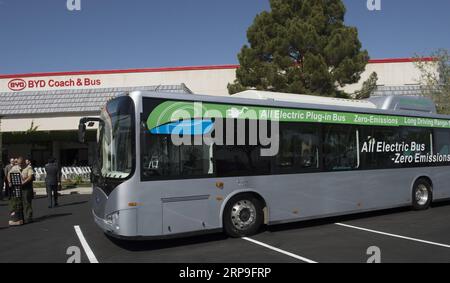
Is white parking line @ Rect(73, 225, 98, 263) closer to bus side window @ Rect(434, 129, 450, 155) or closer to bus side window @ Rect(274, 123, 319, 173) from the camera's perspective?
bus side window @ Rect(274, 123, 319, 173)

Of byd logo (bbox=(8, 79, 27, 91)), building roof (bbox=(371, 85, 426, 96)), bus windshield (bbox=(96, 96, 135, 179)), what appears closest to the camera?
bus windshield (bbox=(96, 96, 135, 179))

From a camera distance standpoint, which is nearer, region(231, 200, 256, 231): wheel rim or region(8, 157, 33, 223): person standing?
region(231, 200, 256, 231): wheel rim

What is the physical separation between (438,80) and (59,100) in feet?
84.9

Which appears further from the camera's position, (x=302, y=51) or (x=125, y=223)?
(x=302, y=51)

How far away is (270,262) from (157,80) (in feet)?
87.9

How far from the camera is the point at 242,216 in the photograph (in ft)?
28.2

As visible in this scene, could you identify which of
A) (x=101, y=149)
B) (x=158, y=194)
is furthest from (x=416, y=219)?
(x=101, y=149)

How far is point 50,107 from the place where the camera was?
3070cm

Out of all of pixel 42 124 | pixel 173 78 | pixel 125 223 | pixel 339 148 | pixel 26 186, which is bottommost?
pixel 125 223

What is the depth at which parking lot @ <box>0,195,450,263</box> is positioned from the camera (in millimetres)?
7023

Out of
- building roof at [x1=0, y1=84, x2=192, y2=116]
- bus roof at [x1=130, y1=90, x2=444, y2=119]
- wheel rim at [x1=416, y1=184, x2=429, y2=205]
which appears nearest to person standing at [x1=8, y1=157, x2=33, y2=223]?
bus roof at [x1=130, y1=90, x2=444, y2=119]

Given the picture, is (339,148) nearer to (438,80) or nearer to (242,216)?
(242,216)

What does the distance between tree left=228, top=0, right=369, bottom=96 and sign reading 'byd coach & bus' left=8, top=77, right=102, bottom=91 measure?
14792 millimetres

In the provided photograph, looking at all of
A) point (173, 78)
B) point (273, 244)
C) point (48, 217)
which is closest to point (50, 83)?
point (173, 78)
